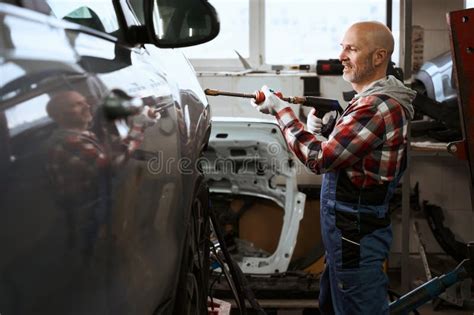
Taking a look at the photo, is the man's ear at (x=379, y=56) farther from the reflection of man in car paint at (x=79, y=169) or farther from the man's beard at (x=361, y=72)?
the reflection of man in car paint at (x=79, y=169)

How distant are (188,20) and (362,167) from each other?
3.05 feet

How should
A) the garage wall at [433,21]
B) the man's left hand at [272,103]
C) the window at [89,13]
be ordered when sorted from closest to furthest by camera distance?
the window at [89,13] → the man's left hand at [272,103] → the garage wall at [433,21]

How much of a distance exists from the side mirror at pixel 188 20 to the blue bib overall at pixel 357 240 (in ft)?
2.97

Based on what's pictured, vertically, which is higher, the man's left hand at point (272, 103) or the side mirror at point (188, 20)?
the side mirror at point (188, 20)

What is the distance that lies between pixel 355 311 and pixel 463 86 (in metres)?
1.19

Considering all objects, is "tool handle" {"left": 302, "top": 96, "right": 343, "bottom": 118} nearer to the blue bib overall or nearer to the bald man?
the bald man

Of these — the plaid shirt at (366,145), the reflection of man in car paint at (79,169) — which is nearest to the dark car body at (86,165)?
the reflection of man in car paint at (79,169)

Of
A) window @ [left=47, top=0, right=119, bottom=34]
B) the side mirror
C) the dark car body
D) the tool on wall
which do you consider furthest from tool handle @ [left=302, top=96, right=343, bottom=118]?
window @ [left=47, top=0, right=119, bottom=34]

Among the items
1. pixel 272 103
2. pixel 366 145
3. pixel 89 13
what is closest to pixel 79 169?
pixel 89 13

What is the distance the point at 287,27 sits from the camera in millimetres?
4637

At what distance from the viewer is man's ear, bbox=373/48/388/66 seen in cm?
222

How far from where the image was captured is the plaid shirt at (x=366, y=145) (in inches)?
81.5

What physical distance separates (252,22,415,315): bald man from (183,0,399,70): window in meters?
2.40

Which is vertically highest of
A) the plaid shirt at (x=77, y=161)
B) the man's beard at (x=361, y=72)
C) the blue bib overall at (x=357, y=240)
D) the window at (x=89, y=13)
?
the window at (x=89, y=13)
